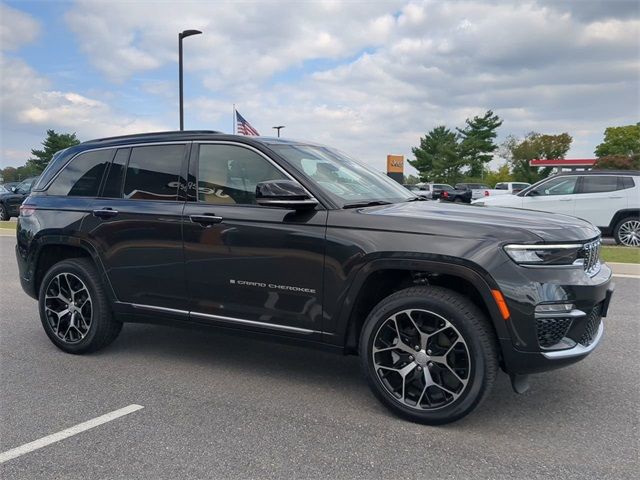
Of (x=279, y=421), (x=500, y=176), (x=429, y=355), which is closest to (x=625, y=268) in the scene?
(x=429, y=355)

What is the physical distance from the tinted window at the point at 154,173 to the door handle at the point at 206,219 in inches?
12.8

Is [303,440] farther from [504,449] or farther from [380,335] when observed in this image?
[504,449]

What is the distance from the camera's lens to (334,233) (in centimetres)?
362

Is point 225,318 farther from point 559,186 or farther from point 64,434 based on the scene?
point 559,186

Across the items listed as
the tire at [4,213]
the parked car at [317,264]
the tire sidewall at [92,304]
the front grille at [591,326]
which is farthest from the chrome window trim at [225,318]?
the tire at [4,213]

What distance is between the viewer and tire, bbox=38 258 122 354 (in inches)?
183

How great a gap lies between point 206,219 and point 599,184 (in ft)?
37.6

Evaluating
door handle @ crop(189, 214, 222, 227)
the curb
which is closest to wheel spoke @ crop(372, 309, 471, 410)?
door handle @ crop(189, 214, 222, 227)

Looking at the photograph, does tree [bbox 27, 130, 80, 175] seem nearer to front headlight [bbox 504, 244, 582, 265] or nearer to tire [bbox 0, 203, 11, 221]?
tire [bbox 0, 203, 11, 221]

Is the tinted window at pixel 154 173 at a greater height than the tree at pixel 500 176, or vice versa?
the tree at pixel 500 176

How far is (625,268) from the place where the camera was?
8930mm

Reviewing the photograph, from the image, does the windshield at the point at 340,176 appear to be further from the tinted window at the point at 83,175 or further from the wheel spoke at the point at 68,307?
the wheel spoke at the point at 68,307

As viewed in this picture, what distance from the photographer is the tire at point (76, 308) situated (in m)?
4.66

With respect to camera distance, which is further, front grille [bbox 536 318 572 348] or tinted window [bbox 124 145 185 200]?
tinted window [bbox 124 145 185 200]
